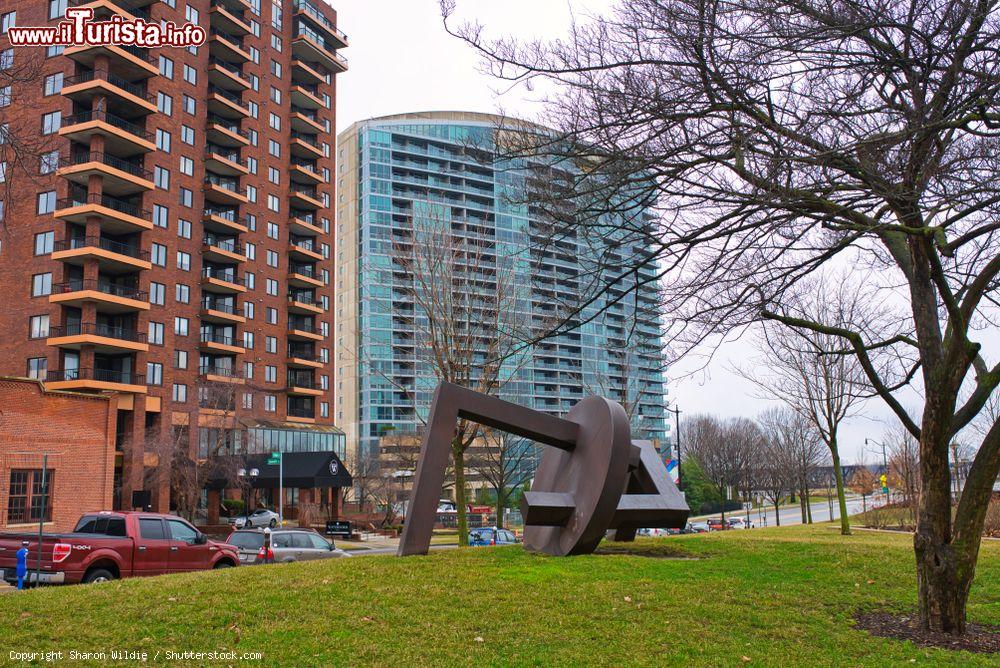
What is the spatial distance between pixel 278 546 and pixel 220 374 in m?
43.5

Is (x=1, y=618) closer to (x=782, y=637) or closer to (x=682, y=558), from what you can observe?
(x=782, y=637)

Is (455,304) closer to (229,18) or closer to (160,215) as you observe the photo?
(160,215)

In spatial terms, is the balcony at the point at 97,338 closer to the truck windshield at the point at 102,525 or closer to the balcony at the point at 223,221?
the balcony at the point at 223,221

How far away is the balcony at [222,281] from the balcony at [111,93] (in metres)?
12.6

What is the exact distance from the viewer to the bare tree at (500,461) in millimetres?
43247

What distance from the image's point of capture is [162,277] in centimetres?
5734

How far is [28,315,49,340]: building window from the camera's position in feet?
168

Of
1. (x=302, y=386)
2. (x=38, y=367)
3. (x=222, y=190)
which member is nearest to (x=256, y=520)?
(x=38, y=367)

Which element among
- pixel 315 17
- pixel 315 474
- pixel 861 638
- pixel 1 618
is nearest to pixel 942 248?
pixel 861 638

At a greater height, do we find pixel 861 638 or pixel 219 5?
pixel 219 5

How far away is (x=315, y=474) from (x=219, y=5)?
137ft

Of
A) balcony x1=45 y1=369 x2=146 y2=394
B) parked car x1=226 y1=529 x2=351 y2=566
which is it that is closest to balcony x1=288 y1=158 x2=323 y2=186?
balcony x1=45 y1=369 x2=146 y2=394

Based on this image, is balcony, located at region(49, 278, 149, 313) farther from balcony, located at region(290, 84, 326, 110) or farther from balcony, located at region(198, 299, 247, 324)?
balcony, located at region(290, 84, 326, 110)

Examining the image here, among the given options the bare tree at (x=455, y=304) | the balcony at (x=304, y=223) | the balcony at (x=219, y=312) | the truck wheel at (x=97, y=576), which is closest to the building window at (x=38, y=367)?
the balcony at (x=219, y=312)
